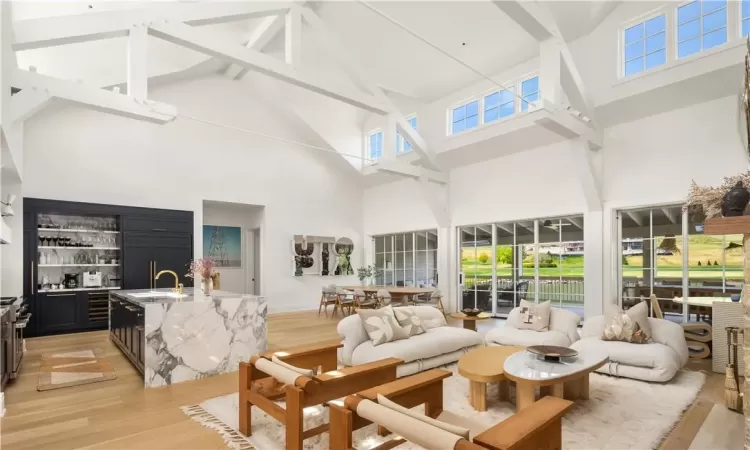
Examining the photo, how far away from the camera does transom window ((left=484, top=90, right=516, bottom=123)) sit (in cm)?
874

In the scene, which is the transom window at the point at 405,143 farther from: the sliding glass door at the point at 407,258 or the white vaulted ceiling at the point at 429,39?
the sliding glass door at the point at 407,258

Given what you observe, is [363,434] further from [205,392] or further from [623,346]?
[623,346]

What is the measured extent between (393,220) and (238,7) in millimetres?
7109

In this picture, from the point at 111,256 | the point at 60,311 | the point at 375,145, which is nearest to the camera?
the point at 60,311

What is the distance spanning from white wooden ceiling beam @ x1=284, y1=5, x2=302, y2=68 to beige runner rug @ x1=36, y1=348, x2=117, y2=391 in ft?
15.9

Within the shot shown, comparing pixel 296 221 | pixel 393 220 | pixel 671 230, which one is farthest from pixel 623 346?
pixel 296 221

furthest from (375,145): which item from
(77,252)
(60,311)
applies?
(60,311)

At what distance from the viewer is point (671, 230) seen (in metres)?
7.01

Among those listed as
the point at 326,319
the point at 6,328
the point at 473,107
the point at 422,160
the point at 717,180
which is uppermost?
the point at 473,107

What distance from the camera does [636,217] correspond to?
7484 mm

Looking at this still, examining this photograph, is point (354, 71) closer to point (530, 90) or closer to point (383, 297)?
point (530, 90)

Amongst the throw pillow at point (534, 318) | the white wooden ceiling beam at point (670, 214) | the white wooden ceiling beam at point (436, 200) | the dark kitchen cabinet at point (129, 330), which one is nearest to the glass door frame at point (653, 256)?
the white wooden ceiling beam at point (670, 214)

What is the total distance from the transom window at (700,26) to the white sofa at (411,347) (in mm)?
5490

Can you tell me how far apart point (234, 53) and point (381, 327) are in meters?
4.09
